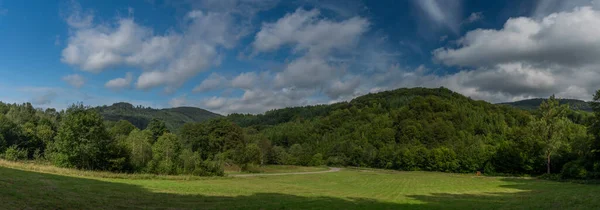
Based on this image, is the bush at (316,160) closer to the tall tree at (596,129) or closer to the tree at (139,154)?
the tree at (139,154)

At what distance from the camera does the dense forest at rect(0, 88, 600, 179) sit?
2036 inches

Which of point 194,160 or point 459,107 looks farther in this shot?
point 459,107

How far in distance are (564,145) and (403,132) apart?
87633 mm

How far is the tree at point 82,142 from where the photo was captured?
4788cm

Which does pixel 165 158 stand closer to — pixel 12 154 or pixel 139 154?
pixel 139 154

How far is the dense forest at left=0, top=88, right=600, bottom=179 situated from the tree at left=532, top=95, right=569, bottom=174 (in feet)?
0.68

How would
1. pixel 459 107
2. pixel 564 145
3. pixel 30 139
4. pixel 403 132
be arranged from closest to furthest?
1. pixel 564 145
2. pixel 30 139
3. pixel 403 132
4. pixel 459 107

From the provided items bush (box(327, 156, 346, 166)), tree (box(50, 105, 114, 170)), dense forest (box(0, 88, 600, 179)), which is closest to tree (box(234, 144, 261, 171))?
dense forest (box(0, 88, 600, 179))

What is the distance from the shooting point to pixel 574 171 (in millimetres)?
56125

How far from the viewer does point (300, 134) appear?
17388 centimetres

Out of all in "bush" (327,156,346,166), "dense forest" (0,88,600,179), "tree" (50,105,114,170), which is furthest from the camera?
"bush" (327,156,346,166)

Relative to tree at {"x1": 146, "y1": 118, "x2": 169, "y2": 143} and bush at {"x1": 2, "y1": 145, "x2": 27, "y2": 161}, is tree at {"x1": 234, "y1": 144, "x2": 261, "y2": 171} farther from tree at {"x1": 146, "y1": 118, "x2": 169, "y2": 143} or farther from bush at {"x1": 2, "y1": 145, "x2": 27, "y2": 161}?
tree at {"x1": 146, "y1": 118, "x2": 169, "y2": 143}

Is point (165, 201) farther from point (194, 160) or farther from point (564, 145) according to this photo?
point (564, 145)

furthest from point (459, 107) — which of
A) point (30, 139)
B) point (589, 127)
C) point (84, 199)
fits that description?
point (84, 199)
